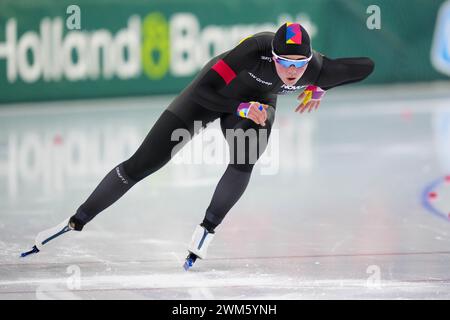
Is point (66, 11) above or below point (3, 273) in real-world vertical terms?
above

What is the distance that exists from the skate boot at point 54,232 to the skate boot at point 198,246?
0.62 meters

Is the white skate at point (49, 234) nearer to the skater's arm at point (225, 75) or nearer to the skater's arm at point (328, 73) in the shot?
the skater's arm at point (225, 75)

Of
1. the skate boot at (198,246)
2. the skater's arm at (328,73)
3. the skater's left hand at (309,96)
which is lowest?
the skate boot at (198,246)

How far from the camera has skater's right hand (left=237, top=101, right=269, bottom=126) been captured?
481cm

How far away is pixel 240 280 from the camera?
4.93 metres

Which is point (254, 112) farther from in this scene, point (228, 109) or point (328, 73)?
point (328, 73)

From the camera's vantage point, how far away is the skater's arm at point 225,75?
4934mm

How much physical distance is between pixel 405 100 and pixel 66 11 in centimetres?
450

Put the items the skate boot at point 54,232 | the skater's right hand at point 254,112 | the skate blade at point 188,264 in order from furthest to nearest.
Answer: the skate boot at point 54,232 < the skate blade at point 188,264 < the skater's right hand at point 254,112

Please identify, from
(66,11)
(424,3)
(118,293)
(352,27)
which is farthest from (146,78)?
(118,293)

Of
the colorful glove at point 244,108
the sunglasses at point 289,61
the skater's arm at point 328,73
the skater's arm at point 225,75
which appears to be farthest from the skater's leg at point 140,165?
the skater's arm at point 328,73

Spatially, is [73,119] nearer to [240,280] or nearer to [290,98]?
[290,98]

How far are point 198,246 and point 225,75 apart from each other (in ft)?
3.00
